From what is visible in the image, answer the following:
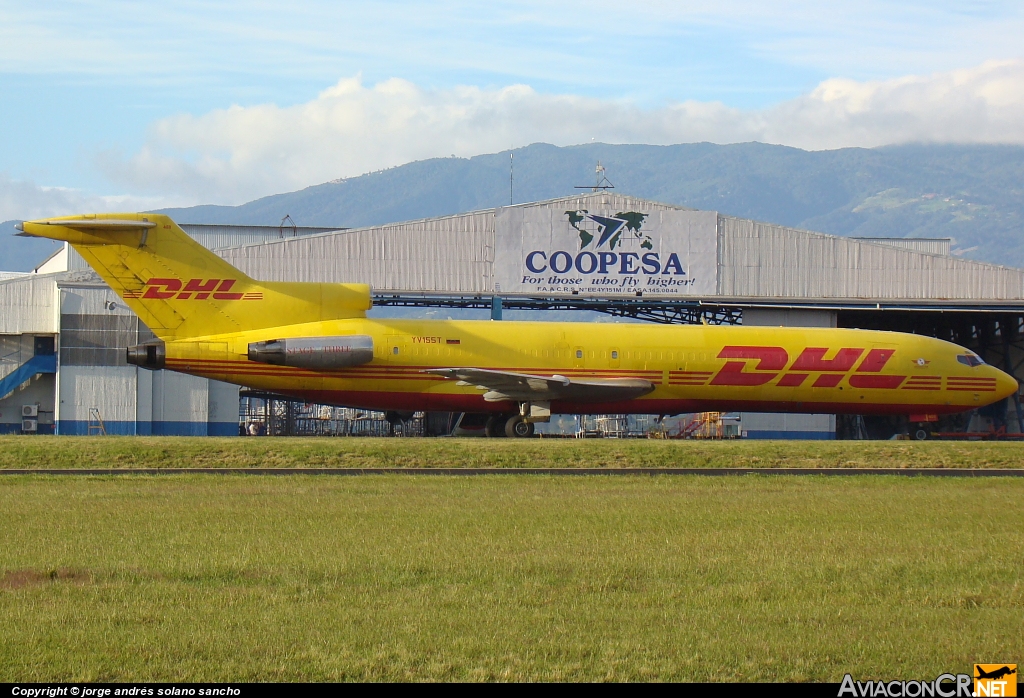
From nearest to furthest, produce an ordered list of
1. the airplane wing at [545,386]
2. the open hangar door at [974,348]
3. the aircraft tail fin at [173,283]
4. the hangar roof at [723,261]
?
the aircraft tail fin at [173,283]
the airplane wing at [545,386]
the hangar roof at [723,261]
the open hangar door at [974,348]

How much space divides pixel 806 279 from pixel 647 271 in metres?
6.44

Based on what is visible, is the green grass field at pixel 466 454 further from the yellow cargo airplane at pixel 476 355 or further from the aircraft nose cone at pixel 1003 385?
the aircraft nose cone at pixel 1003 385

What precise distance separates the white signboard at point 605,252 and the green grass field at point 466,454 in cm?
1578

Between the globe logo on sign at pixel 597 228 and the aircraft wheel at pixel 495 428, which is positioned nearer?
the aircraft wheel at pixel 495 428

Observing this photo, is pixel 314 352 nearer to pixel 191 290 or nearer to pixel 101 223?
pixel 191 290

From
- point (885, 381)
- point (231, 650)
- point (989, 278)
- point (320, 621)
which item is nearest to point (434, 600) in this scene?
point (320, 621)

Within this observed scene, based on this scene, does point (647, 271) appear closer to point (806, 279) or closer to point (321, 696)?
point (806, 279)

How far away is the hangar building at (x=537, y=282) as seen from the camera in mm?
40250

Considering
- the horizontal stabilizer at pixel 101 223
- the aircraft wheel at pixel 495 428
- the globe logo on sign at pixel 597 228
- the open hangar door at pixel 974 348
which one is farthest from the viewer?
the open hangar door at pixel 974 348

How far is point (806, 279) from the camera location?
144 feet

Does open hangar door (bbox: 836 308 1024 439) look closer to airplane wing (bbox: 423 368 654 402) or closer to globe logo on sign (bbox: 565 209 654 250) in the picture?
globe logo on sign (bbox: 565 209 654 250)

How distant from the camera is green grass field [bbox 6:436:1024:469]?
24406 mm

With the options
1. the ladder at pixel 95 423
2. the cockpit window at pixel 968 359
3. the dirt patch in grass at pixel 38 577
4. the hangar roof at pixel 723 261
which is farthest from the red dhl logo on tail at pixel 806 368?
the dirt patch in grass at pixel 38 577

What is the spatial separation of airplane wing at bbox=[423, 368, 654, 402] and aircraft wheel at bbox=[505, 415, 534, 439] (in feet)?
2.62
